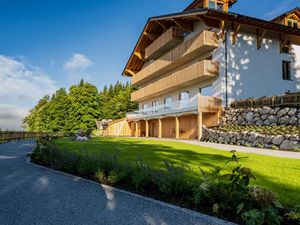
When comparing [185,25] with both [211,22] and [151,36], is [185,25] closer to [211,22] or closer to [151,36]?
[211,22]

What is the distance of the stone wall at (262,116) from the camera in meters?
15.3

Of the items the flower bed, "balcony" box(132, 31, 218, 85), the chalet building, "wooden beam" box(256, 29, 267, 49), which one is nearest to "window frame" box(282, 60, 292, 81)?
the chalet building

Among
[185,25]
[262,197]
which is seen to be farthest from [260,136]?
[185,25]

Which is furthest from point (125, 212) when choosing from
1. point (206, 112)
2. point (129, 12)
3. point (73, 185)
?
point (206, 112)

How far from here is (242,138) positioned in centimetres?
1602

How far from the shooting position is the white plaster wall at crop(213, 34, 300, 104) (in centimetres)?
2142

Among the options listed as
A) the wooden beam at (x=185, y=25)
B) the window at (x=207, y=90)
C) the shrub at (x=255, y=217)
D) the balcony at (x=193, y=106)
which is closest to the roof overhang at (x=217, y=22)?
the wooden beam at (x=185, y=25)

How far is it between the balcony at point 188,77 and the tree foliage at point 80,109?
2251cm

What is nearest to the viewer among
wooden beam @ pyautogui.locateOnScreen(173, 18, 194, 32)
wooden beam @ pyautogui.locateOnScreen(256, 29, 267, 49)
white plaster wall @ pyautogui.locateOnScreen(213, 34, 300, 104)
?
white plaster wall @ pyautogui.locateOnScreen(213, 34, 300, 104)

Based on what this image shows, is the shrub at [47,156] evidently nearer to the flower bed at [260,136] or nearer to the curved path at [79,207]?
the curved path at [79,207]

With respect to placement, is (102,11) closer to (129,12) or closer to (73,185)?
(129,12)

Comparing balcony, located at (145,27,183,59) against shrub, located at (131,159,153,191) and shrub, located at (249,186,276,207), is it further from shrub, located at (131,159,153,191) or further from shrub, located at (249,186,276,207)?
shrub, located at (249,186,276,207)

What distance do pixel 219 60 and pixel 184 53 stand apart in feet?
12.5

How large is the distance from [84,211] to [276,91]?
2230cm
